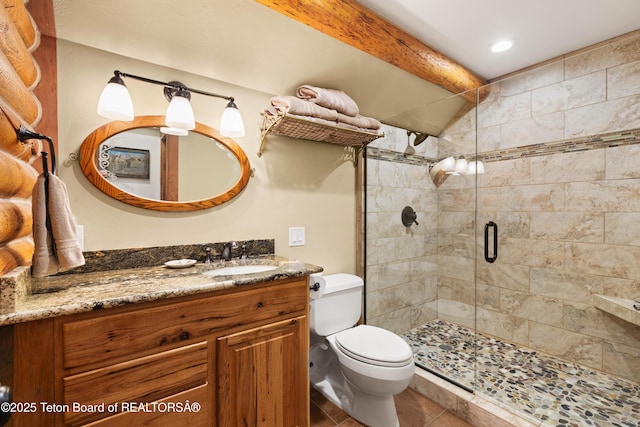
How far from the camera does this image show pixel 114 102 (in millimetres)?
1258

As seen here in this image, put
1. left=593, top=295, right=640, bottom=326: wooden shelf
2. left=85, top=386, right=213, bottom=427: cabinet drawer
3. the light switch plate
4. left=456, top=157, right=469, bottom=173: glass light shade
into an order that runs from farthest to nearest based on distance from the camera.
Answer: left=456, top=157, right=469, bottom=173: glass light shade, the light switch plate, left=593, top=295, right=640, bottom=326: wooden shelf, left=85, top=386, right=213, bottom=427: cabinet drawer

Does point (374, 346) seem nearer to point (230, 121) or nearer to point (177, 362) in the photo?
point (177, 362)

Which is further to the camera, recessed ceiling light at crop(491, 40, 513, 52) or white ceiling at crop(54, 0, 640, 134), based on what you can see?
recessed ceiling light at crop(491, 40, 513, 52)

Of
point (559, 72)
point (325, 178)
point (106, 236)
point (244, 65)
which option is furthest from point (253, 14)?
point (559, 72)

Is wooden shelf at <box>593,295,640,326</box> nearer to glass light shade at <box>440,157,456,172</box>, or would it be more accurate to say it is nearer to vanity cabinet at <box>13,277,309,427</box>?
glass light shade at <box>440,157,456,172</box>

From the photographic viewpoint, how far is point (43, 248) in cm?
91

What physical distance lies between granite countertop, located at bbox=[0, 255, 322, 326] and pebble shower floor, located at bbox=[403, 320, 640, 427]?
5.00 ft

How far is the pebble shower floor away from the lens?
1618 millimetres

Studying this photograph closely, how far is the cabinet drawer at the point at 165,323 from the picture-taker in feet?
2.89

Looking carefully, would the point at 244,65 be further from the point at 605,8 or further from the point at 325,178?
the point at 605,8

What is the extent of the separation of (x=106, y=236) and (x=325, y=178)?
144cm

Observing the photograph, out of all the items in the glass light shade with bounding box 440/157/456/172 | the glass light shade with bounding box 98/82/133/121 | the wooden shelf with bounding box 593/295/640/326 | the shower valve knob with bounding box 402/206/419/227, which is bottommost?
the wooden shelf with bounding box 593/295/640/326

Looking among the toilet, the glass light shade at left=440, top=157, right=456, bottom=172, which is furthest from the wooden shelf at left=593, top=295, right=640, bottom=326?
the toilet

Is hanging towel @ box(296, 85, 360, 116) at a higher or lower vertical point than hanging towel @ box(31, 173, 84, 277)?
higher
